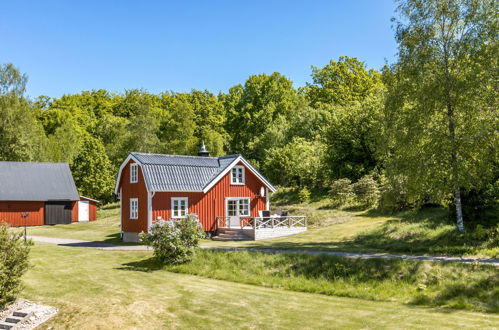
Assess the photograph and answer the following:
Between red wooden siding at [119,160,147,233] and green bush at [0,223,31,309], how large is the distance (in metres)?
11.9

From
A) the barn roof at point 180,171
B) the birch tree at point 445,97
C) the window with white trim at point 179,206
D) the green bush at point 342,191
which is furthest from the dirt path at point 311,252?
the green bush at point 342,191

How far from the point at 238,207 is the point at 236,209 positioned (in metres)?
0.19

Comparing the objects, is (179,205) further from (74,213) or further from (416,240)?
(74,213)

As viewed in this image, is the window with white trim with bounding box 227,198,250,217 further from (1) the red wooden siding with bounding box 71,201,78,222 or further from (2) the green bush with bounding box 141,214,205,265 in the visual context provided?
(1) the red wooden siding with bounding box 71,201,78,222

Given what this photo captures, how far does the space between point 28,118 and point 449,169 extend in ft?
157

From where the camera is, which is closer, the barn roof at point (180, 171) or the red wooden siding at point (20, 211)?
the barn roof at point (180, 171)

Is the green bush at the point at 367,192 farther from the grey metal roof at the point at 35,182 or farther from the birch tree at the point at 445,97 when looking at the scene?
the grey metal roof at the point at 35,182

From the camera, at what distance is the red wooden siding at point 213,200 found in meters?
27.9

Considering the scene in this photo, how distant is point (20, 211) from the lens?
134 feet

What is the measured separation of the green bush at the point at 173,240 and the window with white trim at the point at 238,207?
33.7 feet

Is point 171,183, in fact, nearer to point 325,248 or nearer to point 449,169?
point 325,248

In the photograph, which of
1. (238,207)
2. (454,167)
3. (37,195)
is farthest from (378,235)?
(37,195)

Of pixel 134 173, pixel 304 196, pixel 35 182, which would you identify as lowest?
pixel 304 196

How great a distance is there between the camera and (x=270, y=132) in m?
57.1
